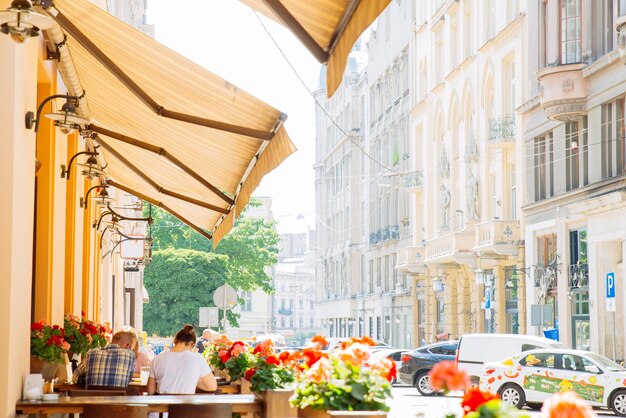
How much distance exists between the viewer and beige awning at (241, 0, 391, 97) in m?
5.88

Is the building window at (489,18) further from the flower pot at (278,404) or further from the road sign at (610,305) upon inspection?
the flower pot at (278,404)

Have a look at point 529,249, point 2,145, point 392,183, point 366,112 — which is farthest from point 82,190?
point 366,112

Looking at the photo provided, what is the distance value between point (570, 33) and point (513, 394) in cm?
1487

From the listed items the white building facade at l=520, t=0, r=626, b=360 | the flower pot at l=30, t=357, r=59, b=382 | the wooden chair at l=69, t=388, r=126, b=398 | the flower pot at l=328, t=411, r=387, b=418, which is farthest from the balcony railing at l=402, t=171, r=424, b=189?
the flower pot at l=328, t=411, r=387, b=418

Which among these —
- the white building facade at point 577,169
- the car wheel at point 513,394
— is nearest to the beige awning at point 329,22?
the car wheel at point 513,394

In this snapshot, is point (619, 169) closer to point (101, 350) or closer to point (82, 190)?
point (82, 190)

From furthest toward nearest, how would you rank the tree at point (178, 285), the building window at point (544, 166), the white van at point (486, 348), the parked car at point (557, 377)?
the tree at point (178, 285)
the building window at point (544, 166)
the white van at point (486, 348)
the parked car at point (557, 377)

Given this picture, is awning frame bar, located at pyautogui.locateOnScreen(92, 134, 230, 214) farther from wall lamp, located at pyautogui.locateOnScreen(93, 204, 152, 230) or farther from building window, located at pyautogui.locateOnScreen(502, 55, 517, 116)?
building window, located at pyautogui.locateOnScreen(502, 55, 517, 116)

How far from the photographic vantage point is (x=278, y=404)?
957cm

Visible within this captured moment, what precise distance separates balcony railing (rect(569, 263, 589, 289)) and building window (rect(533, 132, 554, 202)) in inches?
139

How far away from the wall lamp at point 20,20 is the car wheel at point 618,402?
21.6m

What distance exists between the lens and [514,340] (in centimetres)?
3275

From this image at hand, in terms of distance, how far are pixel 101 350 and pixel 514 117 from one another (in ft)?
112

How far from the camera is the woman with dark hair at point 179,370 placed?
12.1 m
